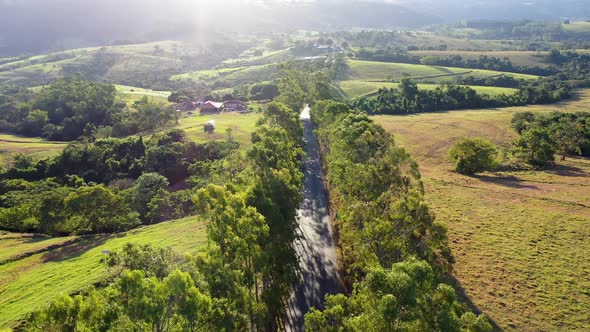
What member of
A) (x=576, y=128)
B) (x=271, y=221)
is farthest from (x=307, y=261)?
(x=576, y=128)

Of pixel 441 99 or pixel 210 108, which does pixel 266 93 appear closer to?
pixel 210 108

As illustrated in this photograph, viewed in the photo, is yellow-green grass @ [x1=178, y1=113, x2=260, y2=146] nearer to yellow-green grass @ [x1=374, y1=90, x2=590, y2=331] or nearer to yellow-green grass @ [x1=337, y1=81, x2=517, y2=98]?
yellow-green grass @ [x1=374, y1=90, x2=590, y2=331]

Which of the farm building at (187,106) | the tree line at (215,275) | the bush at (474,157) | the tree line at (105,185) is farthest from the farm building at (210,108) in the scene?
the tree line at (215,275)

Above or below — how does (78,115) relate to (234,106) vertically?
below

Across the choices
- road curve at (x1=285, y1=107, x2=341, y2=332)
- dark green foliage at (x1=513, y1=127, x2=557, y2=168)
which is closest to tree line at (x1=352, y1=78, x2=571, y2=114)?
dark green foliage at (x1=513, y1=127, x2=557, y2=168)

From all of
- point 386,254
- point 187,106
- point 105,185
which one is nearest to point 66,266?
point 386,254

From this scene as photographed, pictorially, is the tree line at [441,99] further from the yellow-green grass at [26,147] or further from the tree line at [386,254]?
the yellow-green grass at [26,147]
